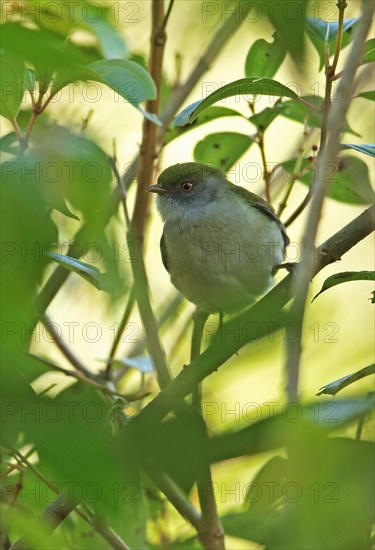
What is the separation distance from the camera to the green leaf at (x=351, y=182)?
119 inches

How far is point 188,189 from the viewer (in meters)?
4.54

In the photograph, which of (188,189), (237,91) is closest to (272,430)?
(237,91)

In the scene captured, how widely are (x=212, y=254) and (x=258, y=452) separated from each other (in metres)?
3.23

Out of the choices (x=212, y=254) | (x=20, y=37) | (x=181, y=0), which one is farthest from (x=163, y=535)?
(x=20, y=37)

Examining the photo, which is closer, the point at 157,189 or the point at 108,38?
the point at 108,38

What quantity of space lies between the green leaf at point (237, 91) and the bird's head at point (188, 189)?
185 cm

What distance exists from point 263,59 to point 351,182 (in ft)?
1.96

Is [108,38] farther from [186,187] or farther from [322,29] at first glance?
[186,187]

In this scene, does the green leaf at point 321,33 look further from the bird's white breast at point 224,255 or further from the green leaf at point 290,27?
the green leaf at point 290,27

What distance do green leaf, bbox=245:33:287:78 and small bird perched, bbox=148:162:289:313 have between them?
874 millimetres

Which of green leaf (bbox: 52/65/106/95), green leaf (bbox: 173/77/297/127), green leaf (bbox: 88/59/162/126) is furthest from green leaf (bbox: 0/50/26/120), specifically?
green leaf (bbox: 173/77/297/127)

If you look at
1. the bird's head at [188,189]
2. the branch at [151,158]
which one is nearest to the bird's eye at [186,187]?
the bird's head at [188,189]

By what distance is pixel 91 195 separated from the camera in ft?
2.56

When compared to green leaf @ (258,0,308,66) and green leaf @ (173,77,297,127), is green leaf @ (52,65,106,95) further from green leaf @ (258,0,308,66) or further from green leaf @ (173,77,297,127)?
green leaf @ (173,77,297,127)
